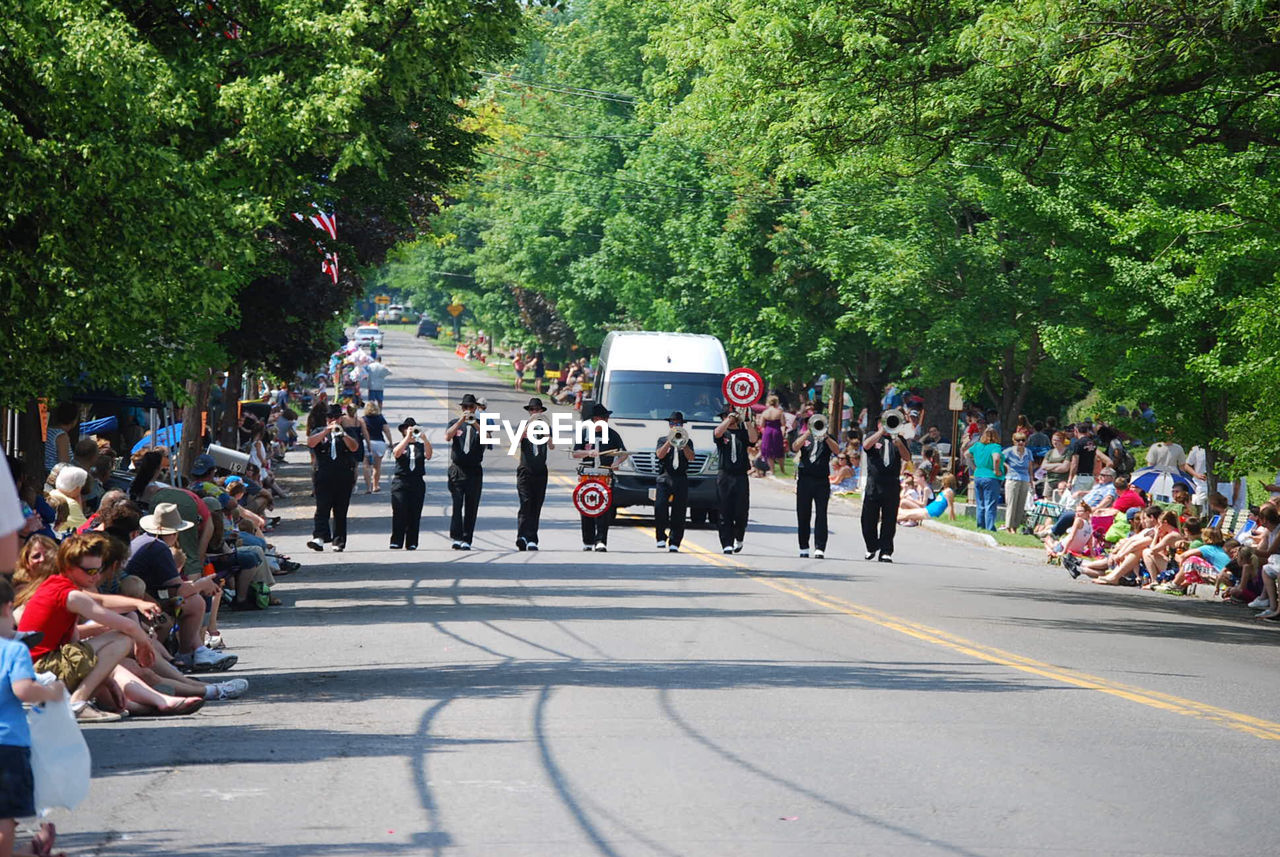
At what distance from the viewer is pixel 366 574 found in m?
21.9

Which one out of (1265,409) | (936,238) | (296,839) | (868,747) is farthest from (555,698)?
(936,238)

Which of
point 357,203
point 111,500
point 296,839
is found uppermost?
point 357,203

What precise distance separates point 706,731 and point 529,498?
545 inches

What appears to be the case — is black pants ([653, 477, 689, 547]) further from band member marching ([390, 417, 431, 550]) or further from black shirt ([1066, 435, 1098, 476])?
black shirt ([1066, 435, 1098, 476])

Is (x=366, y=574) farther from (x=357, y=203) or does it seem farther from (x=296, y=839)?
(x=296, y=839)

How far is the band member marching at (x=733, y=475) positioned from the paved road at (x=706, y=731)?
3389 millimetres

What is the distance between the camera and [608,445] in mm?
26641

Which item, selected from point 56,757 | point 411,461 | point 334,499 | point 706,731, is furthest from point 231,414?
point 56,757

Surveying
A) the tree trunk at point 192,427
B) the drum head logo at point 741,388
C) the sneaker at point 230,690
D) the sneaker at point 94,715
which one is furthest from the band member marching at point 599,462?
the sneaker at point 94,715

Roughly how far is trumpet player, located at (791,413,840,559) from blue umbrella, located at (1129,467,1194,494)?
6096 millimetres

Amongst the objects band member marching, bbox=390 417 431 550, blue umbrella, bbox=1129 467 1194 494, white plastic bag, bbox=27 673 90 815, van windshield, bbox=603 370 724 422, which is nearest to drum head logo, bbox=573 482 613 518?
band member marching, bbox=390 417 431 550

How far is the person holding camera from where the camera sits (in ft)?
77.2

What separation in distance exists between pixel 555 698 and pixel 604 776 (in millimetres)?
2830

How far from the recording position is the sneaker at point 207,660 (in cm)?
1333
